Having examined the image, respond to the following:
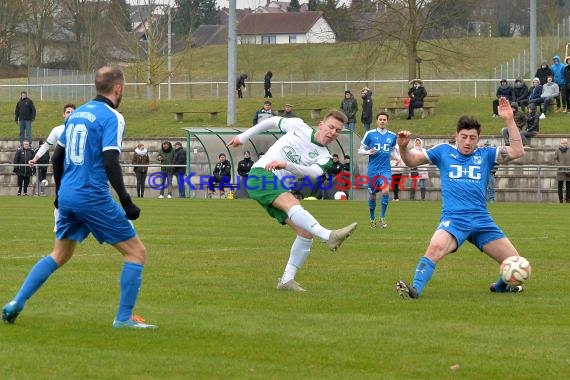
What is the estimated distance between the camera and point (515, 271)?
10914mm

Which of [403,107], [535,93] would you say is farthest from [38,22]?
[535,93]

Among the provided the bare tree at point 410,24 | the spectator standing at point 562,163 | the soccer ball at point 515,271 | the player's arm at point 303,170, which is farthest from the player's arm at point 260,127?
the bare tree at point 410,24

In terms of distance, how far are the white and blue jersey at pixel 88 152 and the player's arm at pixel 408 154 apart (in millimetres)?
3196

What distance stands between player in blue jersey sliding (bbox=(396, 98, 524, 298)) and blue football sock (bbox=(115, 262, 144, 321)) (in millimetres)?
3186

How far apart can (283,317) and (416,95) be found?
34494 mm

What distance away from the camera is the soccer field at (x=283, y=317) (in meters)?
7.61

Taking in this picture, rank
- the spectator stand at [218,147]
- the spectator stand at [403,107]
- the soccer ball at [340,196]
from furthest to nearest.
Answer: the spectator stand at [403,107] < the spectator stand at [218,147] < the soccer ball at [340,196]

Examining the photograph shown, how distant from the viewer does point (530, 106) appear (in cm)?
3756

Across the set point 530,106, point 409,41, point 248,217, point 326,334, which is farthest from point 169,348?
point 409,41

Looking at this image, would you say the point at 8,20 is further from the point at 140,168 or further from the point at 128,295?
the point at 128,295

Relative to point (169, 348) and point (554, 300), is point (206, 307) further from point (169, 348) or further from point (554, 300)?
point (554, 300)

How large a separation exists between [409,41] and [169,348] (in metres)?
44.4

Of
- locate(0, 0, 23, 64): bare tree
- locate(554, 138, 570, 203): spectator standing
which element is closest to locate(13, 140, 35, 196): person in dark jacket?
locate(554, 138, 570, 203): spectator standing

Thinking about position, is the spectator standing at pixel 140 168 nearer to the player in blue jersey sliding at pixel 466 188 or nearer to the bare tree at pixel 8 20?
the player in blue jersey sliding at pixel 466 188
